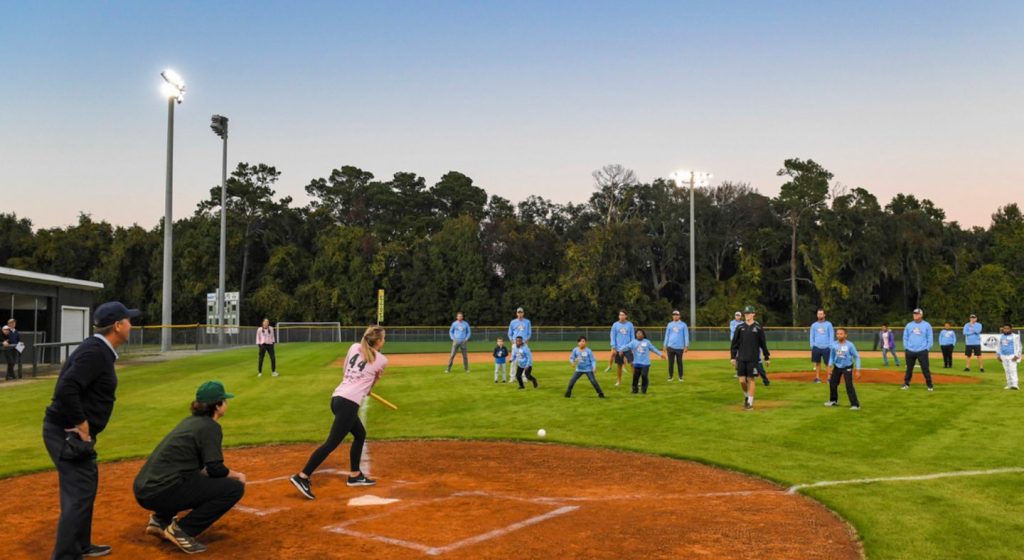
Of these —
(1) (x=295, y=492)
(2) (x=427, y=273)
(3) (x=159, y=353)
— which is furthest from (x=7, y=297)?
(2) (x=427, y=273)

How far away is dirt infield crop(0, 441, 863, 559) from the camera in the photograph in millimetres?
6320

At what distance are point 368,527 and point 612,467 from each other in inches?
163

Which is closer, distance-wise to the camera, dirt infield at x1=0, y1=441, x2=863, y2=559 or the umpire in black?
the umpire in black

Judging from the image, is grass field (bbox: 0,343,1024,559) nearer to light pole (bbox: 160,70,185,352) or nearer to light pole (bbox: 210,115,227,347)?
light pole (bbox: 160,70,185,352)

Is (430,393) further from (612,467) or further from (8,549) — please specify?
(8,549)

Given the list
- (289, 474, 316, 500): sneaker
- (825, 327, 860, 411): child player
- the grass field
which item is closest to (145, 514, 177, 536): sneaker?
(289, 474, 316, 500): sneaker

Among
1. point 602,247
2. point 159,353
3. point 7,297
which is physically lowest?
point 159,353

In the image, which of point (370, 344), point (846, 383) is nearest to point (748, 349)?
point (846, 383)

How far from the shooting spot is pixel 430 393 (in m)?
18.7

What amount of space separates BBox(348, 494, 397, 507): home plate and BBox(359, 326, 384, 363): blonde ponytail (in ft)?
5.06

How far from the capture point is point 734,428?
1301 centimetres

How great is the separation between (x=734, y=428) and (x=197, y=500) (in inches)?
382

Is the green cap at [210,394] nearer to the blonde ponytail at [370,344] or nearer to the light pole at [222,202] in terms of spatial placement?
the blonde ponytail at [370,344]

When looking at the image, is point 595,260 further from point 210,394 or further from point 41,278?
point 210,394
